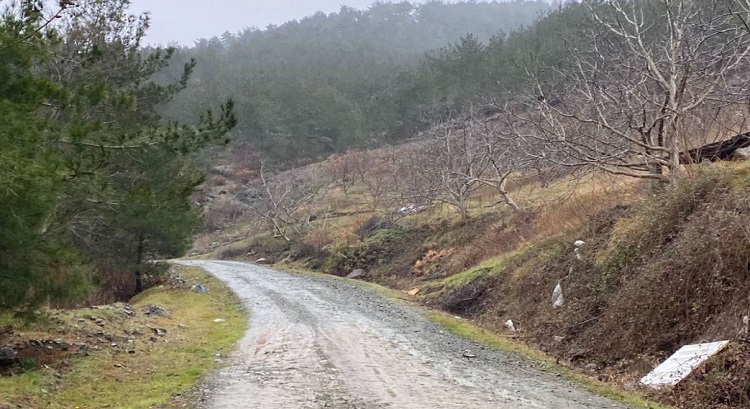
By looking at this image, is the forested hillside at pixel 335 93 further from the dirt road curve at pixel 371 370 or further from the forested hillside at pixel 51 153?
the forested hillside at pixel 51 153

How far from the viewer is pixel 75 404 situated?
24.3ft

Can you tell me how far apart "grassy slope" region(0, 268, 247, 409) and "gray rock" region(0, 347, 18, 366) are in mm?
590

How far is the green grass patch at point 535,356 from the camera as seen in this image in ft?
22.9

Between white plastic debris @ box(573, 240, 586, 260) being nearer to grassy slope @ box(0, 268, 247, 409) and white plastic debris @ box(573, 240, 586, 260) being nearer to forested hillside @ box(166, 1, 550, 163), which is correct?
grassy slope @ box(0, 268, 247, 409)

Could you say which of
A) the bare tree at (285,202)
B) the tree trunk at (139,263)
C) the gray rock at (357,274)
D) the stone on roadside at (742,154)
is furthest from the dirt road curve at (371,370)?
the bare tree at (285,202)

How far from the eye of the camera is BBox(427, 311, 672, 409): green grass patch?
6.97 m

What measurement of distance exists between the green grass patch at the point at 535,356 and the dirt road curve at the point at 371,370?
0.22 metres

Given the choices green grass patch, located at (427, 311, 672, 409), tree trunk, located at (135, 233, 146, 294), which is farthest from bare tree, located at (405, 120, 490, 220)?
tree trunk, located at (135, 233, 146, 294)

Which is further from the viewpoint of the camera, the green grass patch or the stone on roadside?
the stone on roadside

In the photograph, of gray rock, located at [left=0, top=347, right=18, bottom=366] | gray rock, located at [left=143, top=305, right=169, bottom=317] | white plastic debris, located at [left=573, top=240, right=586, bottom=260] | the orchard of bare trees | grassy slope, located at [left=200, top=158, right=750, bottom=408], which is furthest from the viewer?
gray rock, located at [left=143, top=305, right=169, bottom=317]

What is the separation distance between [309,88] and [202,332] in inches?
2209

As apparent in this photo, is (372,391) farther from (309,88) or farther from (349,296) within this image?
(309,88)

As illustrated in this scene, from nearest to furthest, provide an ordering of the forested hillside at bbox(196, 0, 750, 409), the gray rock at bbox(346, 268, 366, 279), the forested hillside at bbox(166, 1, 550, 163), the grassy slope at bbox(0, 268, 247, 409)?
the grassy slope at bbox(0, 268, 247, 409), the forested hillside at bbox(196, 0, 750, 409), the gray rock at bbox(346, 268, 366, 279), the forested hillside at bbox(166, 1, 550, 163)

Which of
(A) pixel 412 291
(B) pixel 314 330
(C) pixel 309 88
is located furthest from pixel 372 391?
(C) pixel 309 88
